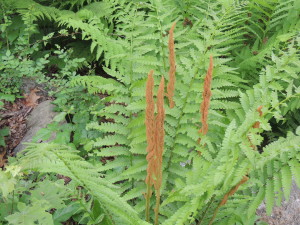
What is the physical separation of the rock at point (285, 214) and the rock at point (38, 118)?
2.10 m

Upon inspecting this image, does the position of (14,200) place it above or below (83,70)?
below

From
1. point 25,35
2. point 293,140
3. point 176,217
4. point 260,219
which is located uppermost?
point 25,35

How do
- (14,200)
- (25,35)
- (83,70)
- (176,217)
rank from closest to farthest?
(176,217)
(14,200)
(25,35)
(83,70)

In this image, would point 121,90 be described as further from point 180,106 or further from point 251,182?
point 251,182

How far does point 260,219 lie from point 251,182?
82 cm

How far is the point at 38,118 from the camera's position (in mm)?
3449

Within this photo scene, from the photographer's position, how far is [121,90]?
7.49 feet

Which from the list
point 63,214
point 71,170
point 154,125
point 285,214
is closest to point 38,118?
point 63,214

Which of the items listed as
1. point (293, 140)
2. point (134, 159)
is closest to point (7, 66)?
point (134, 159)

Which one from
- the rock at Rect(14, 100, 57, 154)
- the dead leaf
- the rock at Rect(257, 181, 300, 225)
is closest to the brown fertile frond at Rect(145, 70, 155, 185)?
the rock at Rect(257, 181, 300, 225)

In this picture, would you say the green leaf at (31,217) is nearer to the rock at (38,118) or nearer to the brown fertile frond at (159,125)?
the brown fertile frond at (159,125)

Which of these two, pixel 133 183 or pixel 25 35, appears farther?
pixel 25 35

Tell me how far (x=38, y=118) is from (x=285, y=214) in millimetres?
2411

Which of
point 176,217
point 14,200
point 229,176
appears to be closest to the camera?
point 229,176
